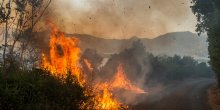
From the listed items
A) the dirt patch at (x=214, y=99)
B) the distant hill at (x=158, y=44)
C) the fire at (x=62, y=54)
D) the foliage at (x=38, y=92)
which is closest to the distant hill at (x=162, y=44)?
the distant hill at (x=158, y=44)

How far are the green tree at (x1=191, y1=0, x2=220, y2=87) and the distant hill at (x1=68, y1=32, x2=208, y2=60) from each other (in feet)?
71.1

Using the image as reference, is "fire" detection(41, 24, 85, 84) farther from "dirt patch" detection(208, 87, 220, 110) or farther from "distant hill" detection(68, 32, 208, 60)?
"distant hill" detection(68, 32, 208, 60)

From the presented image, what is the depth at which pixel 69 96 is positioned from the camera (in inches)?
610

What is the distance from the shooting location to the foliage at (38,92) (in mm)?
13680

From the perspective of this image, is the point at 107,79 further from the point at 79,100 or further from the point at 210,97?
the point at 79,100

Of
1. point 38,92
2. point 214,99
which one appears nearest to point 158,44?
point 214,99

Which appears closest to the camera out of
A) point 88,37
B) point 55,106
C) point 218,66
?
point 55,106

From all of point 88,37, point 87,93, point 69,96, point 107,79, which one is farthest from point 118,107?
point 88,37

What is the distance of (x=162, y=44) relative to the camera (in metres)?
138

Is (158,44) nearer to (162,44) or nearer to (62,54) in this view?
(162,44)

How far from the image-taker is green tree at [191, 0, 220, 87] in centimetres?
2798

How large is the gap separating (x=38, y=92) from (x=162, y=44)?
126 m

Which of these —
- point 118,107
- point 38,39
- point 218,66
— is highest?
point 38,39

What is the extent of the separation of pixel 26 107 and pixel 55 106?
137 cm
